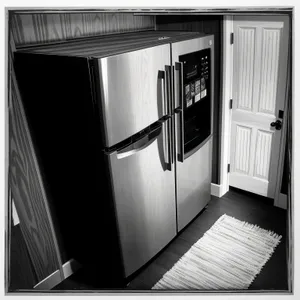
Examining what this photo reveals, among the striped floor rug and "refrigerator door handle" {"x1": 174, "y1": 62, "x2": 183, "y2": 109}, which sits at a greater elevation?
"refrigerator door handle" {"x1": 174, "y1": 62, "x2": 183, "y2": 109}

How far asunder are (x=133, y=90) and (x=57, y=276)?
115cm

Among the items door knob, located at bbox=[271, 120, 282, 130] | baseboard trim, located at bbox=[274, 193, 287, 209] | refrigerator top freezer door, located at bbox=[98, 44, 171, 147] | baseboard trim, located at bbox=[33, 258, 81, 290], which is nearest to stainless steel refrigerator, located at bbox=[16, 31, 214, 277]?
refrigerator top freezer door, located at bbox=[98, 44, 171, 147]

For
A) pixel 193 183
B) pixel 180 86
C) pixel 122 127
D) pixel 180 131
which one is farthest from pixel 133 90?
pixel 193 183

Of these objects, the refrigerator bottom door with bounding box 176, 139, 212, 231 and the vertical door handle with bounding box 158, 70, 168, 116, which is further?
the refrigerator bottom door with bounding box 176, 139, 212, 231

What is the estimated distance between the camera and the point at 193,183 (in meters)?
2.08

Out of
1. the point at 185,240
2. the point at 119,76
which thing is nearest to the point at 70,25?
the point at 119,76

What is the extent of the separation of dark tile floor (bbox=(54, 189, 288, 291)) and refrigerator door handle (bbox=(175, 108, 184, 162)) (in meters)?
0.60

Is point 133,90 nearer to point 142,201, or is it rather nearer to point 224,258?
point 142,201

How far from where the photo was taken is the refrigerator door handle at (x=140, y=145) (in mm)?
1405

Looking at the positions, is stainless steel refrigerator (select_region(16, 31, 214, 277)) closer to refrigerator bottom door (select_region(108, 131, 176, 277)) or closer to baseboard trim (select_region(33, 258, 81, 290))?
refrigerator bottom door (select_region(108, 131, 176, 277))

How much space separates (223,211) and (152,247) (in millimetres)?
710

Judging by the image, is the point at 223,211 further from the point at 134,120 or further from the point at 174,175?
the point at 134,120

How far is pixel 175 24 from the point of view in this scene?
6.95 ft

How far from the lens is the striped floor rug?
1628 mm
